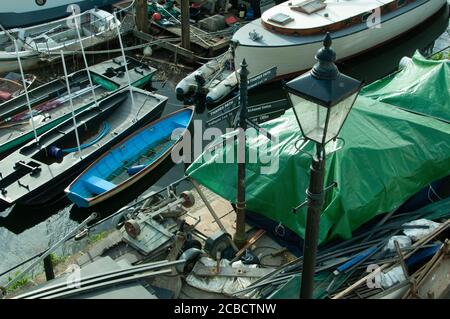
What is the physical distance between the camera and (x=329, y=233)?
10492mm

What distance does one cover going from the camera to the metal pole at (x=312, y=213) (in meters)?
5.91

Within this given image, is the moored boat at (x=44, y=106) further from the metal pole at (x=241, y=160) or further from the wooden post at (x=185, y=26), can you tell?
the metal pole at (x=241, y=160)

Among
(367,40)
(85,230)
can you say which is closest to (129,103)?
(85,230)

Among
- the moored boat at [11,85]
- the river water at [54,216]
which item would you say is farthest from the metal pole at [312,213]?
the moored boat at [11,85]

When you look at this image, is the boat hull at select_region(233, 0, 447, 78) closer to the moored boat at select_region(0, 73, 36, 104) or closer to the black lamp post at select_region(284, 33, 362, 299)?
the moored boat at select_region(0, 73, 36, 104)

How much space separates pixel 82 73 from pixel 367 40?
11647 millimetres

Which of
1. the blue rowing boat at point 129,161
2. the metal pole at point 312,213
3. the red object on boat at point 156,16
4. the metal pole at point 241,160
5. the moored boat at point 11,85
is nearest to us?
the metal pole at point 312,213

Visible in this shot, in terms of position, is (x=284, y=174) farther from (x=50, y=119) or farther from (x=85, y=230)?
(x=50, y=119)

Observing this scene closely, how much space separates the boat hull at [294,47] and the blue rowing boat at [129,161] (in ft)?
11.0

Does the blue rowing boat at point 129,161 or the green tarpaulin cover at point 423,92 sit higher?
the green tarpaulin cover at point 423,92

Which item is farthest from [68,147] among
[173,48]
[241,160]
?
[241,160]

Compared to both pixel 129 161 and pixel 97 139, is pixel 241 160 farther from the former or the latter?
pixel 97 139

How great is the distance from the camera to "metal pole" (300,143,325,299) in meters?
5.91

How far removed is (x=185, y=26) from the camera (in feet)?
76.1
